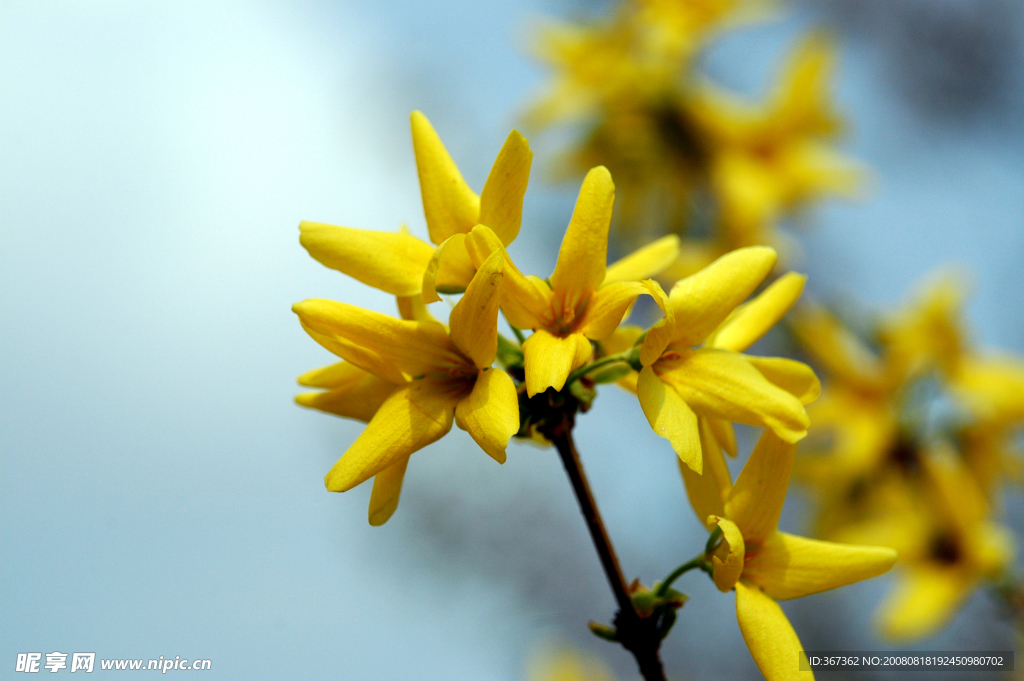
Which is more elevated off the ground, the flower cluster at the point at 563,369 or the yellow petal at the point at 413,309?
the yellow petal at the point at 413,309

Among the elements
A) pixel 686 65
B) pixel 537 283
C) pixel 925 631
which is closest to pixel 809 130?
pixel 686 65

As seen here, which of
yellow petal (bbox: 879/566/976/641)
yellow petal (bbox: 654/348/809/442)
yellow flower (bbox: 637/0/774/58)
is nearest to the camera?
yellow petal (bbox: 654/348/809/442)

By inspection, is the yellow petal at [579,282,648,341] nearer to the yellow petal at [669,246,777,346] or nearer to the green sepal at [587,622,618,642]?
the yellow petal at [669,246,777,346]

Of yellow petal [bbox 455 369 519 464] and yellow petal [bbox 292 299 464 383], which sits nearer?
yellow petal [bbox 455 369 519 464]

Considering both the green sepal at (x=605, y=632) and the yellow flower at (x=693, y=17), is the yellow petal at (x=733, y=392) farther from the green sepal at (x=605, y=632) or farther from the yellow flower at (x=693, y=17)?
the yellow flower at (x=693, y=17)

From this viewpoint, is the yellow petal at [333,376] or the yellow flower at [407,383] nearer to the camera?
the yellow flower at [407,383]

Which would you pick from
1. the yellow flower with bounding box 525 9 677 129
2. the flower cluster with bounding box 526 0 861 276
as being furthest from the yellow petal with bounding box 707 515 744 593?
the yellow flower with bounding box 525 9 677 129

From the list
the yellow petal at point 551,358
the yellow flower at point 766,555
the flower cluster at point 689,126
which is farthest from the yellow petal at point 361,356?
the flower cluster at point 689,126

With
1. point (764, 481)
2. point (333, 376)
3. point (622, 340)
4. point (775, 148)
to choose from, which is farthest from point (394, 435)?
point (775, 148)
